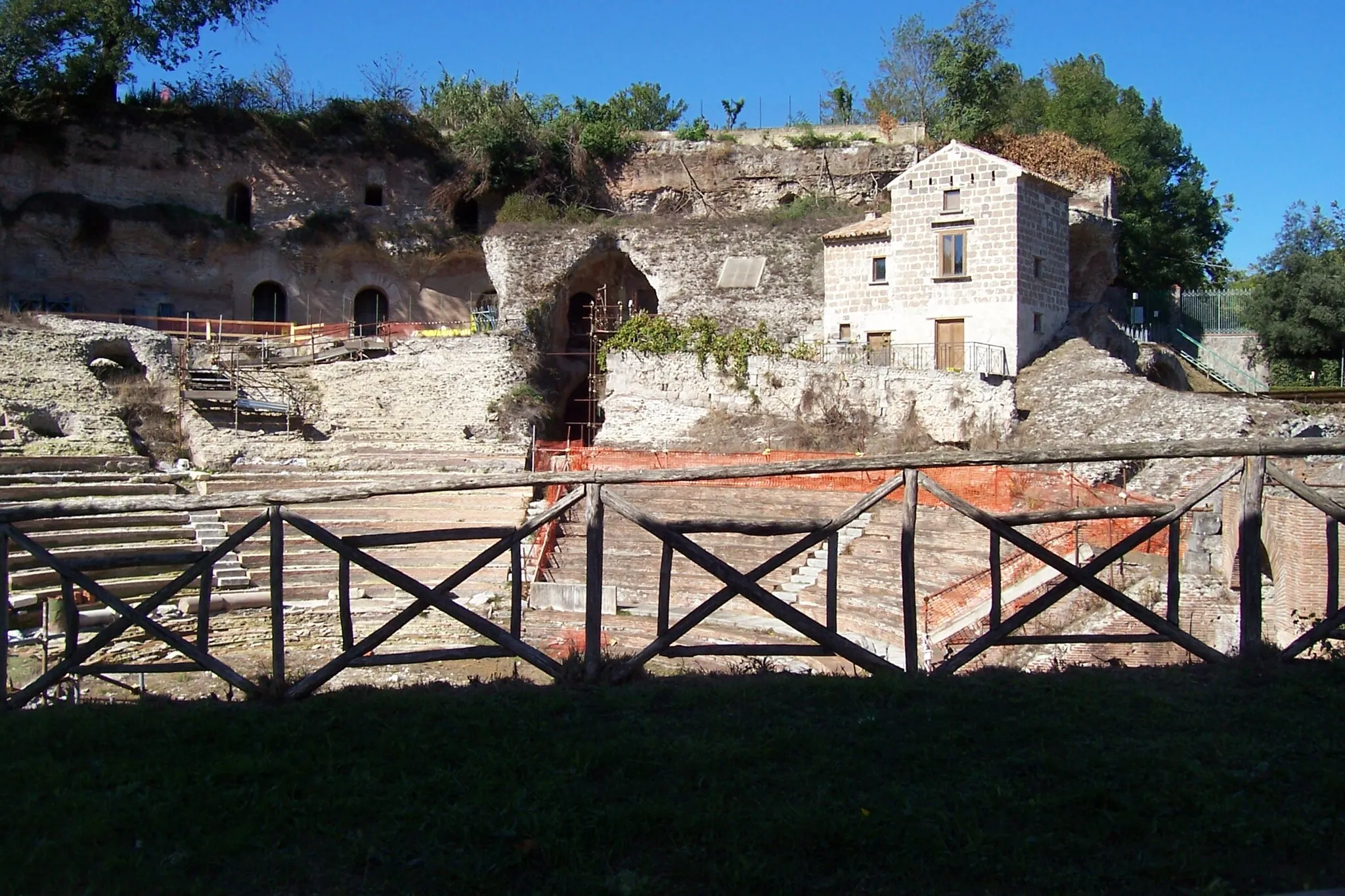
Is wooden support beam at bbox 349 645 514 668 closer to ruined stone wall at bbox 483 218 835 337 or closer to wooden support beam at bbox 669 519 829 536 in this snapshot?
wooden support beam at bbox 669 519 829 536

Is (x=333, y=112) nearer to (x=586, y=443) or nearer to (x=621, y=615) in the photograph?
(x=586, y=443)

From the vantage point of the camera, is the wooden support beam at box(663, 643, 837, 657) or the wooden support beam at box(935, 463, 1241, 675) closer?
the wooden support beam at box(935, 463, 1241, 675)

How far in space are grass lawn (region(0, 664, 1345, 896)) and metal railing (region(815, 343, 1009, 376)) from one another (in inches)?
866

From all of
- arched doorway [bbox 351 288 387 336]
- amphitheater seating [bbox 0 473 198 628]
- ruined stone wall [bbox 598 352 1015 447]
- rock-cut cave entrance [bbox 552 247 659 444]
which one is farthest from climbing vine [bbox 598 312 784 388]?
amphitheater seating [bbox 0 473 198 628]

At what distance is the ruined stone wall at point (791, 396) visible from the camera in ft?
85.6

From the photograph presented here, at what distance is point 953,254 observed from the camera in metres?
28.4

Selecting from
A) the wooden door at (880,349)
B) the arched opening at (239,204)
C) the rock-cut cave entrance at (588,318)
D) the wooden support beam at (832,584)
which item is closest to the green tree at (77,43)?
the arched opening at (239,204)

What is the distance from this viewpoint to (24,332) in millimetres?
25469

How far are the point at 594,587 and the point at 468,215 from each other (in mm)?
32435

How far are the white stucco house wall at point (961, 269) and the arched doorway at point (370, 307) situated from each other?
16.1m

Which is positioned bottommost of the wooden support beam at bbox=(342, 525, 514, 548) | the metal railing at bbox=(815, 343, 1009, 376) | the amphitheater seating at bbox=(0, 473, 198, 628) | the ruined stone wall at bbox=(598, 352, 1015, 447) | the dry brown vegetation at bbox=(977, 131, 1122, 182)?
the amphitheater seating at bbox=(0, 473, 198, 628)

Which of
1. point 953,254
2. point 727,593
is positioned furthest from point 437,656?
point 953,254

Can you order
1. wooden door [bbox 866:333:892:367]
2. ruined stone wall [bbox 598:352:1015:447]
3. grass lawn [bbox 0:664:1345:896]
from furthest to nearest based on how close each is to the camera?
wooden door [bbox 866:333:892:367]
ruined stone wall [bbox 598:352:1015:447]
grass lawn [bbox 0:664:1345:896]

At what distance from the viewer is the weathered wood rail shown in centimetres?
635
